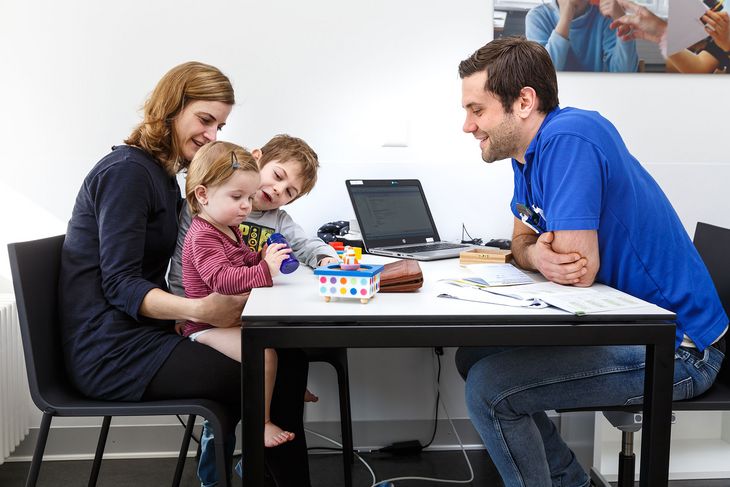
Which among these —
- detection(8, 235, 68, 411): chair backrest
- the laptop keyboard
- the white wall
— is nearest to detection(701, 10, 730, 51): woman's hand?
the white wall

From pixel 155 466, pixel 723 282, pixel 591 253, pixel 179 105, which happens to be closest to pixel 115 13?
pixel 179 105

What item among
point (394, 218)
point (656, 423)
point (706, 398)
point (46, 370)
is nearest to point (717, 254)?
point (706, 398)

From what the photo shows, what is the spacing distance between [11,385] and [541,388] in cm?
183

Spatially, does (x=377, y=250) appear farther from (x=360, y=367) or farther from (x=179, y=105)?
(x=179, y=105)

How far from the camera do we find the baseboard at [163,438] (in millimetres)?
2732

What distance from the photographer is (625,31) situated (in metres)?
2.81

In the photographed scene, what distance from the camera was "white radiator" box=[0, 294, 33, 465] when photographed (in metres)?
2.42

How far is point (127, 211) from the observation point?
1.72 meters

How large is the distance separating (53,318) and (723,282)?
177 centimetres

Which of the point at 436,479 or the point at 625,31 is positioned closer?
the point at 436,479

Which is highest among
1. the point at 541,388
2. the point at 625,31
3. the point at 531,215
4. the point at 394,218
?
the point at 625,31

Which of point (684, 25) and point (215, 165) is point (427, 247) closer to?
point (215, 165)

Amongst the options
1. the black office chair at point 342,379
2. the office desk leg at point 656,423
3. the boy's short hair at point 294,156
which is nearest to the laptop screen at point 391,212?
the boy's short hair at point 294,156

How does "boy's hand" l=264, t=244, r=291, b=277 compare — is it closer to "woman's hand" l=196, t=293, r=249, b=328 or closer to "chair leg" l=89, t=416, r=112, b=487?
"woman's hand" l=196, t=293, r=249, b=328
